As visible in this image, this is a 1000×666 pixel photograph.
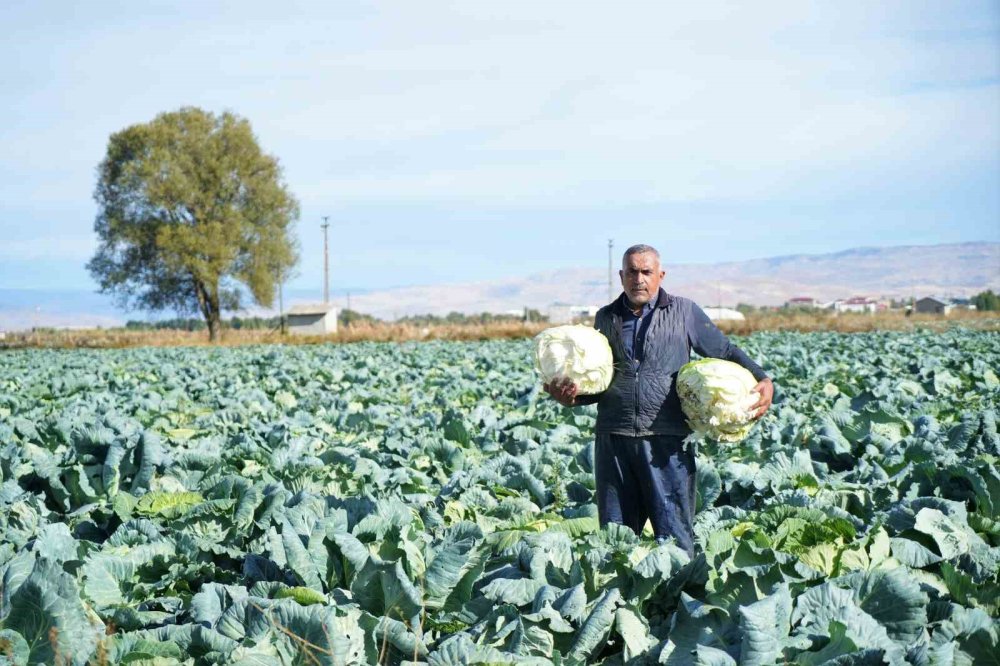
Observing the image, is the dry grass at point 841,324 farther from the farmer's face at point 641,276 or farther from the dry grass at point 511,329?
the farmer's face at point 641,276

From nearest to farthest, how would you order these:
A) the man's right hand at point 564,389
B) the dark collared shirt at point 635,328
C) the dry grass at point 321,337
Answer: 1. the man's right hand at point 564,389
2. the dark collared shirt at point 635,328
3. the dry grass at point 321,337

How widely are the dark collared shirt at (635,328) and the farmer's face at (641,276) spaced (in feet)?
0.32

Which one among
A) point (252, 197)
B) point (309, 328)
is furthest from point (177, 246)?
point (309, 328)

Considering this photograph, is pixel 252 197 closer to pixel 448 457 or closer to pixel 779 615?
pixel 448 457

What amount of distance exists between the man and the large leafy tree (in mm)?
45990

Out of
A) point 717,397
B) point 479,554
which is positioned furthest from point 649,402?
point 479,554

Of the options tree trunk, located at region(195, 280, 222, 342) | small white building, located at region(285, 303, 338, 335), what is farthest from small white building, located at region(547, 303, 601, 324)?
tree trunk, located at region(195, 280, 222, 342)

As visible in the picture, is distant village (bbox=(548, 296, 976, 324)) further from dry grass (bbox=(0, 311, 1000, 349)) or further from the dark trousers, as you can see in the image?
the dark trousers

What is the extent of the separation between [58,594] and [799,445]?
18.9 ft

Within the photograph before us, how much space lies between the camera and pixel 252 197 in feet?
166

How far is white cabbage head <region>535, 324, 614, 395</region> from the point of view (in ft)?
15.4

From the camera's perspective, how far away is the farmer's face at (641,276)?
15.2ft

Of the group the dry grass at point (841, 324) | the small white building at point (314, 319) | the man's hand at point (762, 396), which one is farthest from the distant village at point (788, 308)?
the man's hand at point (762, 396)

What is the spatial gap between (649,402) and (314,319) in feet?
169
